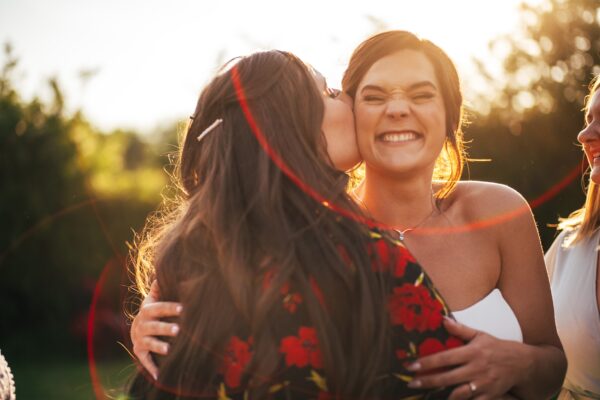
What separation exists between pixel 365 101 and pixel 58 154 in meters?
6.41

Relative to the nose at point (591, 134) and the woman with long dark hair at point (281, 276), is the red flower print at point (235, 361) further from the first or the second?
the nose at point (591, 134)

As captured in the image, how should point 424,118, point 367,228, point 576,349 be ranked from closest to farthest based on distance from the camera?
1. point 367,228
2. point 424,118
3. point 576,349

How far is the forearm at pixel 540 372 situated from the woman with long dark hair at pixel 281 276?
2.14 feet

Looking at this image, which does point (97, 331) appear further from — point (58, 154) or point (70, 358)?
point (58, 154)

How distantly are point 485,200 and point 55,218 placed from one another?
6.74 m

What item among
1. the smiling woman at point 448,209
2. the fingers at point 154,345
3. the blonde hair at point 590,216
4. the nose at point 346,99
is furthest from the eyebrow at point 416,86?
the fingers at point 154,345

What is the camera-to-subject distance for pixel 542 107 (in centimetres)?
820

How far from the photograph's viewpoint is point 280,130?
7.45ft

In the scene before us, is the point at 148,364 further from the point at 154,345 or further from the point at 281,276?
the point at 281,276

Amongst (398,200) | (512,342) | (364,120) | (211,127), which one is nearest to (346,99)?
(364,120)

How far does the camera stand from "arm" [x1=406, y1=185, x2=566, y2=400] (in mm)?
2244

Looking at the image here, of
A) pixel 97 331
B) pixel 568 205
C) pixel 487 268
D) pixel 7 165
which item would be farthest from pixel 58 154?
pixel 487 268

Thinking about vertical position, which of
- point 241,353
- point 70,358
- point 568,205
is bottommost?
point 70,358

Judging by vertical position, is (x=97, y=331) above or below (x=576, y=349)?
below
